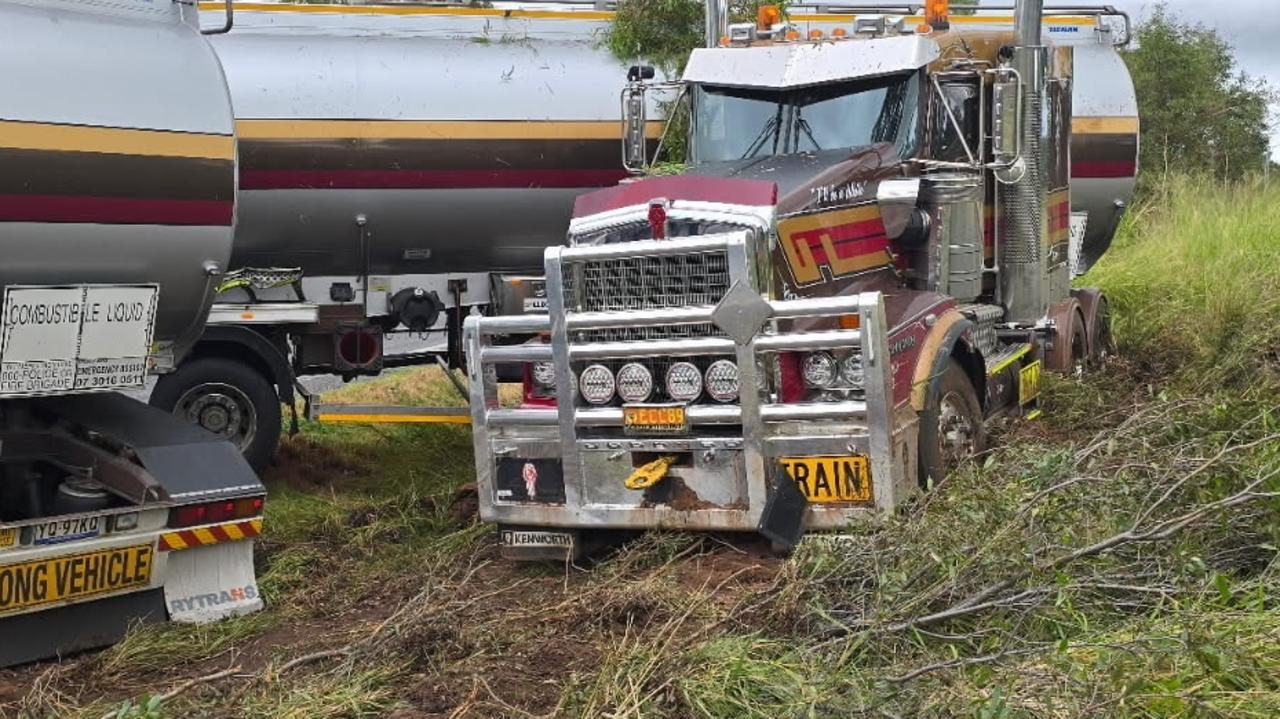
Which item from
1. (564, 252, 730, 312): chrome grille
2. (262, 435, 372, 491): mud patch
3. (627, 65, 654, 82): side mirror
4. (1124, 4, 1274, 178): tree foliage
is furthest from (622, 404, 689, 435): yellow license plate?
(1124, 4, 1274, 178): tree foliage

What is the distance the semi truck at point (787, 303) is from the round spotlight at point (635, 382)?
0.01 metres

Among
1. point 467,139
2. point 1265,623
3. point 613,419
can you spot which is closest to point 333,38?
point 467,139

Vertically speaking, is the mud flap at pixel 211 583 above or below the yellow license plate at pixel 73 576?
below

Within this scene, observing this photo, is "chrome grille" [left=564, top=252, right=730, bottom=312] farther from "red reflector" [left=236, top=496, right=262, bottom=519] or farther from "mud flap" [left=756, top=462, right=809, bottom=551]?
"red reflector" [left=236, top=496, right=262, bottom=519]

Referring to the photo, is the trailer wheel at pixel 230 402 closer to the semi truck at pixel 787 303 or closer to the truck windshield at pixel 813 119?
the semi truck at pixel 787 303

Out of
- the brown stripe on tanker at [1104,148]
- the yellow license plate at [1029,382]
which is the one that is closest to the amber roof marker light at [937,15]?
the yellow license plate at [1029,382]

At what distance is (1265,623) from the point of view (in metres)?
4.79

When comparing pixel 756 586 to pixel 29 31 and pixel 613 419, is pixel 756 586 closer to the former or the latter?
pixel 613 419

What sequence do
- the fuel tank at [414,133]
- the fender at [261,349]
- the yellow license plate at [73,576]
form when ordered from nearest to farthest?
the yellow license plate at [73,576], the fender at [261,349], the fuel tank at [414,133]

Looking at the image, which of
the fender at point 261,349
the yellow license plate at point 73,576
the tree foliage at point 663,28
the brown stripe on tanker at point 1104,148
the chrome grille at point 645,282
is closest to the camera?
the yellow license plate at point 73,576

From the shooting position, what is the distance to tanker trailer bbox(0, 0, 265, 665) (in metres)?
6.73

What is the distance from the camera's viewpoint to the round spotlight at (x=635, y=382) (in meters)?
7.30

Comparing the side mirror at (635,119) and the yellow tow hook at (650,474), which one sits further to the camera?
the side mirror at (635,119)

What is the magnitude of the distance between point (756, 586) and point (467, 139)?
19.1ft
